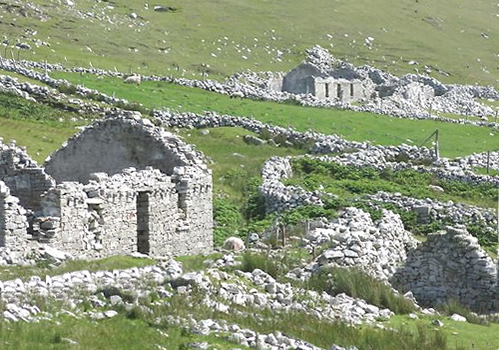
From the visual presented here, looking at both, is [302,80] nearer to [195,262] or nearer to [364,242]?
[364,242]

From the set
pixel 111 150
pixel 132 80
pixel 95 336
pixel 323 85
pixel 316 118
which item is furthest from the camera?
pixel 323 85

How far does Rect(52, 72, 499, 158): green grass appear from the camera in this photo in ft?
185

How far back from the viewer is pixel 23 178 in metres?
26.0

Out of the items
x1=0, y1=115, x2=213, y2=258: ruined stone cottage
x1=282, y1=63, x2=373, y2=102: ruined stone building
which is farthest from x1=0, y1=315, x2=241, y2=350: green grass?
x1=282, y1=63, x2=373, y2=102: ruined stone building

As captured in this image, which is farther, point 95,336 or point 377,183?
point 377,183

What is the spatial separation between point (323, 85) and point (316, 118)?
16.8 meters

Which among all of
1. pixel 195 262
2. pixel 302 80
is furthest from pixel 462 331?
pixel 302 80

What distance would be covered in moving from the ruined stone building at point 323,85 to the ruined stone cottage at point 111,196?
45538 mm

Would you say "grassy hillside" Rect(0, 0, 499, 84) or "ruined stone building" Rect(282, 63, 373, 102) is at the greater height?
"grassy hillside" Rect(0, 0, 499, 84)

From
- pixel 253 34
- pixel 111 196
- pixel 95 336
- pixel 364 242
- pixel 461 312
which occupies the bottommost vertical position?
pixel 461 312

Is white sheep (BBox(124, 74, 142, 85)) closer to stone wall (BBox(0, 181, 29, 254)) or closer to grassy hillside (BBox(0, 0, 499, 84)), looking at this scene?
grassy hillside (BBox(0, 0, 499, 84))

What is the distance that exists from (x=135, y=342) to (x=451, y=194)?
26630mm

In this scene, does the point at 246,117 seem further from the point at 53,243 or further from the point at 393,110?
the point at 53,243

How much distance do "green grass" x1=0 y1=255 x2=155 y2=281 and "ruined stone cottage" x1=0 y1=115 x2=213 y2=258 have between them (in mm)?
1775
